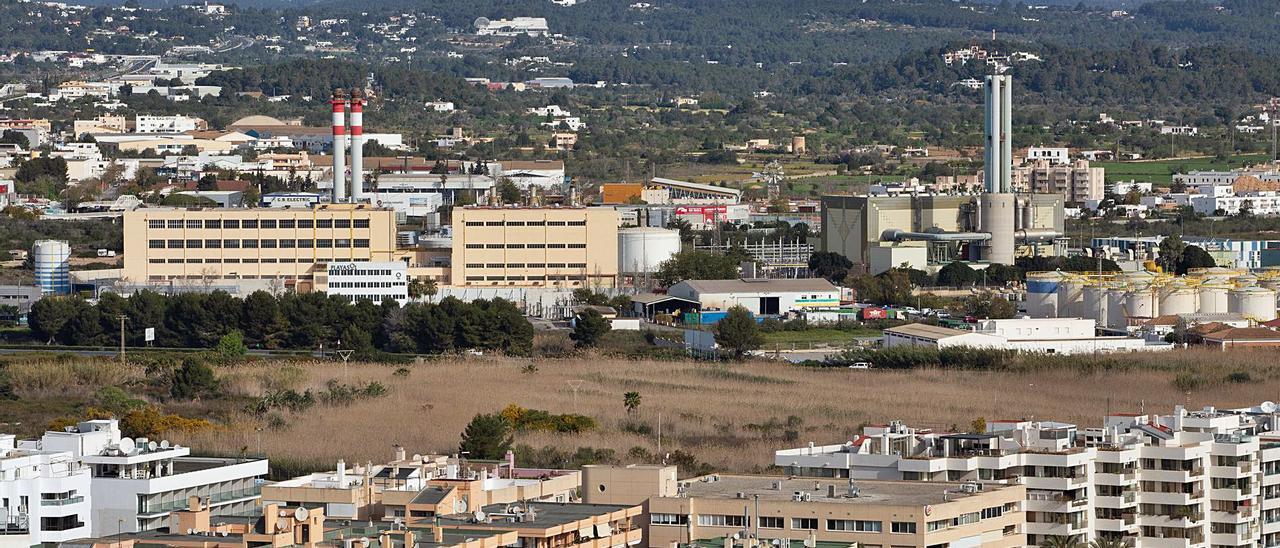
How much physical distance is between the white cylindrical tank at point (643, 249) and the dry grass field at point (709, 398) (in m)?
14.9

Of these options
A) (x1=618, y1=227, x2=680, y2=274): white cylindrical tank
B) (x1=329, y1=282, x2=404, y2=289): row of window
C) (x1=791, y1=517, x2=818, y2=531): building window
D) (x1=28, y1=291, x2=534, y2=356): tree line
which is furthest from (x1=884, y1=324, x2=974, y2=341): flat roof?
(x1=791, y1=517, x2=818, y2=531): building window

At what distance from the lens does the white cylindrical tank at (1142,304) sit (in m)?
57.7

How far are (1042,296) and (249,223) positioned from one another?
18.0 metres

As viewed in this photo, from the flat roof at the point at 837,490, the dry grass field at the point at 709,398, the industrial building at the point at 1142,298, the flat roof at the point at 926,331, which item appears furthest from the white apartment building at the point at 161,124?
the flat roof at the point at 837,490

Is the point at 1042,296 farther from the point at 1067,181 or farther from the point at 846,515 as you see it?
the point at 846,515

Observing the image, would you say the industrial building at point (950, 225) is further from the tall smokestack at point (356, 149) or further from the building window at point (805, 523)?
the building window at point (805, 523)

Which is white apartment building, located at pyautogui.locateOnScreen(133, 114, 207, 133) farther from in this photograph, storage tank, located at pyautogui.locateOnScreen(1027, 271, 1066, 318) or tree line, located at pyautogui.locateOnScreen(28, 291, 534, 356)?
storage tank, located at pyautogui.locateOnScreen(1027, 271, 1066, 318)

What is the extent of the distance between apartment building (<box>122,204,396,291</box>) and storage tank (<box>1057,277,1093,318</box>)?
15386 millimetres

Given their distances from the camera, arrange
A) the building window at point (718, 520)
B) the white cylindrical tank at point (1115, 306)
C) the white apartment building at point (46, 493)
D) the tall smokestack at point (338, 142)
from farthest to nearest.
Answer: the tall smokestack at point (338, 142) < the white cylindrical tank at point (1115, 306) < the white apartment building at point (46, 493) < the building window at point (718, 520)

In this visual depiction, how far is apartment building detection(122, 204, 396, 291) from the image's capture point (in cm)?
6234

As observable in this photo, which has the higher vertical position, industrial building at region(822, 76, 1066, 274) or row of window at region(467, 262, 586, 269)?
industrial building at region(822, 76, 1066, 274)

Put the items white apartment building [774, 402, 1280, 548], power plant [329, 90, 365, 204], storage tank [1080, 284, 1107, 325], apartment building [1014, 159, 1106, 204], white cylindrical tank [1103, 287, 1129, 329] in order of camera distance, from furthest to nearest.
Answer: apartment building [1014, 159, 1106, 204]
power plant [329, 90, 365, 204]
storage tank [1080, 284, 1107, 325]
white cylindrical tank [1103, 287, 1129, 329]
white apartment building [774, 402, 1280, 548]

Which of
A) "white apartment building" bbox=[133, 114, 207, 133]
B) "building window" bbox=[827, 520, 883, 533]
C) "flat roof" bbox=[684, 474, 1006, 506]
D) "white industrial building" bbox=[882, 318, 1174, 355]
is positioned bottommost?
"building window" bbox=[827, 520, 883, 533]

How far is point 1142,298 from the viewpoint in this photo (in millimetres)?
57750
